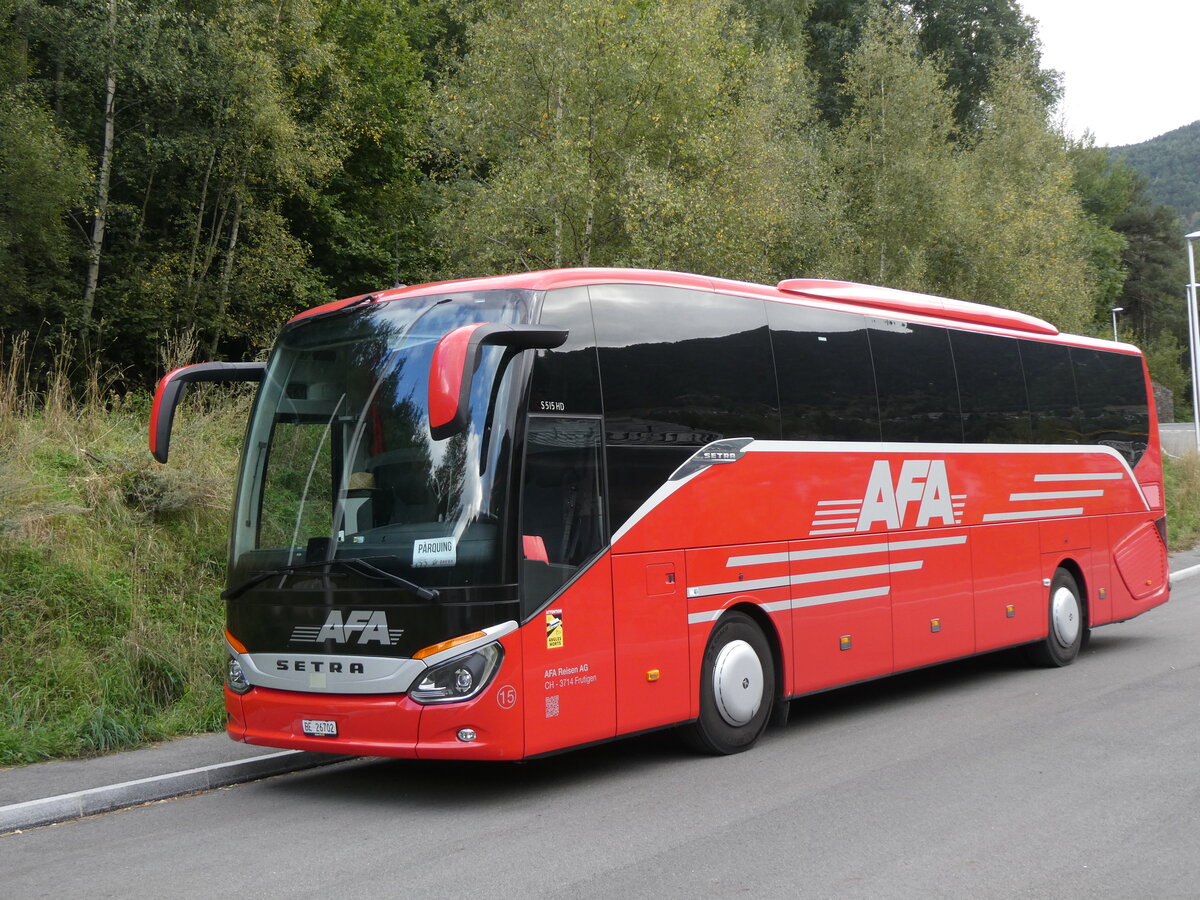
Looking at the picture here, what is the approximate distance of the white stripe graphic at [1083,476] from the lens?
42.9 ft

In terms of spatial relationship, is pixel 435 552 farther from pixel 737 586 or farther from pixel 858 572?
pixel 858 572

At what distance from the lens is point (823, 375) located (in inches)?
396

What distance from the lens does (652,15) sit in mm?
22344

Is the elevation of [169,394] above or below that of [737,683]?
above

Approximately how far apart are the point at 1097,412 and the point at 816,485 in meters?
6.21

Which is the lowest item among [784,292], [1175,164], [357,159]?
[784,292]

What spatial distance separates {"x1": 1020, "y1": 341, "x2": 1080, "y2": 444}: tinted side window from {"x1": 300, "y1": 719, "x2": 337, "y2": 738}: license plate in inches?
341

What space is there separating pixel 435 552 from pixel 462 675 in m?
0.76

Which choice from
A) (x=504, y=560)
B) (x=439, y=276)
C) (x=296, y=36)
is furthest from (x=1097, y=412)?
(x=296, y=36)

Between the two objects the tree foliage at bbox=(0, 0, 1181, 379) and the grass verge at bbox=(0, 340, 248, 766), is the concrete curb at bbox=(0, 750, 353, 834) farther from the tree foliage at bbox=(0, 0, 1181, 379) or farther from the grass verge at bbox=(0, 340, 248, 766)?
the tree foliage at bbox=(0, 0, 1181, 379)

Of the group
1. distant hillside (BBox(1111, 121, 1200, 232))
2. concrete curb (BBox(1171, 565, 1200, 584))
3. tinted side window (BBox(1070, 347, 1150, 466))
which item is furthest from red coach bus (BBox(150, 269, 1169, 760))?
distant hillside (BBox(1111, 121, 1200, 232))

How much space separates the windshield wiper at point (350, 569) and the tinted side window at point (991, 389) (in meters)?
6.67

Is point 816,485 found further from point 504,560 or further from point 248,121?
point 248,121

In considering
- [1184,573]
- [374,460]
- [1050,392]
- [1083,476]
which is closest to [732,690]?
[374,460]
